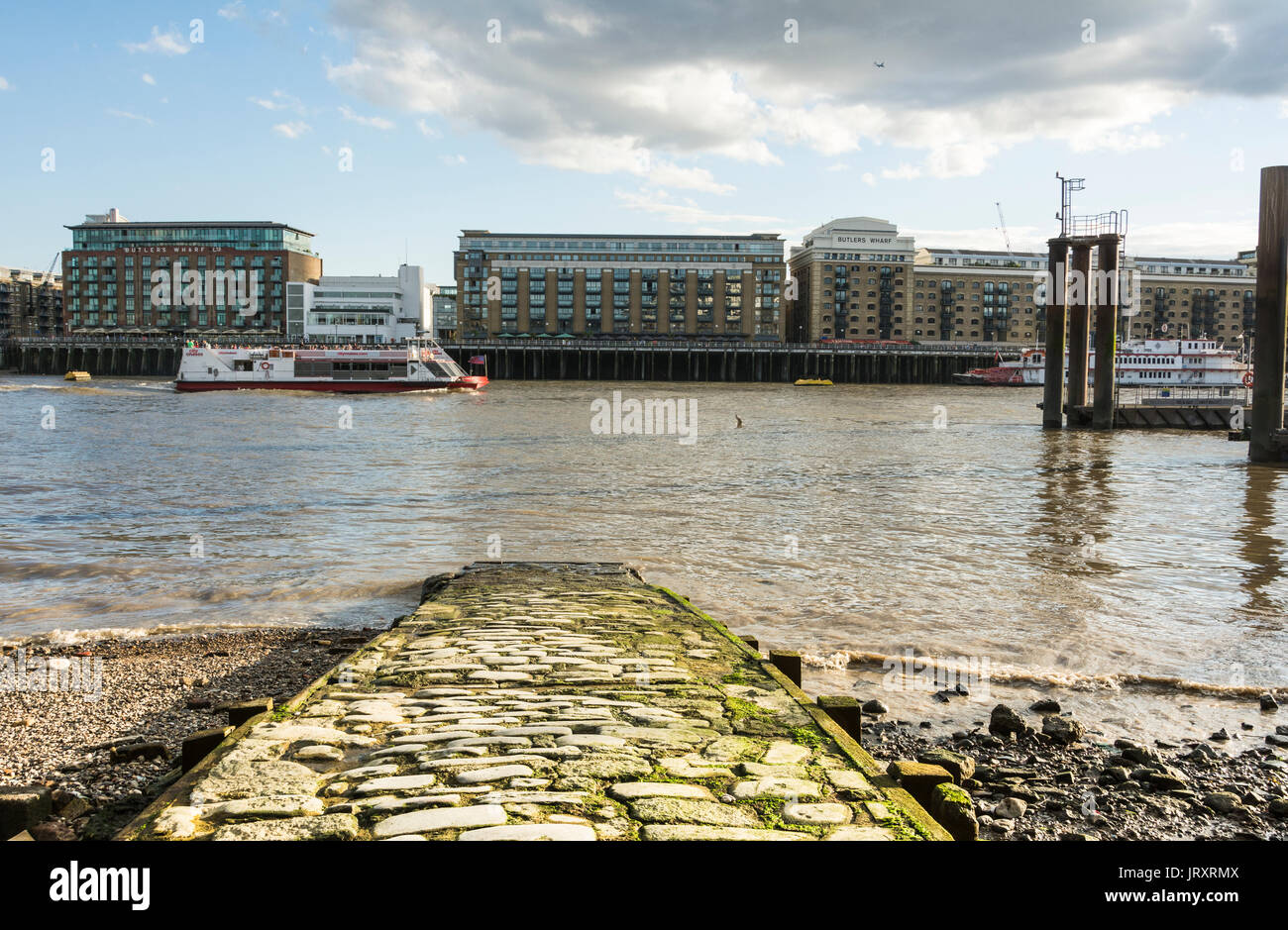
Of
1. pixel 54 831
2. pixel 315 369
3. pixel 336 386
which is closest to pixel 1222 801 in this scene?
pixel 54 831

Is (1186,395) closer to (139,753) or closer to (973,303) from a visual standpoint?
(139,753)

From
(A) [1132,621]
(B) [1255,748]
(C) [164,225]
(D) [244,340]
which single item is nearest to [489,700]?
(B) [1255,748]

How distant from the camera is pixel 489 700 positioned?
6.10m

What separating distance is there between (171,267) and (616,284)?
7487 cm

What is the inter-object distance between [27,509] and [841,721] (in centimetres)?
A: 2117

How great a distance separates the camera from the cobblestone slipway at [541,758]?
3998mm

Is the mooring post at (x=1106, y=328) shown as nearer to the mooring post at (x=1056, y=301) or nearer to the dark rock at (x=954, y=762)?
the mooring post at (x=1056, y=301)

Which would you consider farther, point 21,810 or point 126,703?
point 126,703

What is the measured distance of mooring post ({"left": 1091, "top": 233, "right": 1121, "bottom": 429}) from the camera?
4250 cm

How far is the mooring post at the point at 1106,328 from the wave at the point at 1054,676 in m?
36.7

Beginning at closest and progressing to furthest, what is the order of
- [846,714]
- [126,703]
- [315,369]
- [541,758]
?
[541,758], [846,714], [126,703], [315,369]

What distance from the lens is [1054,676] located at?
9.56 meters

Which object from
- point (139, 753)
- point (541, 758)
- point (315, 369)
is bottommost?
point (139, 753)
